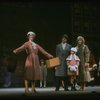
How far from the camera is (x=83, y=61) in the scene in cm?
1128

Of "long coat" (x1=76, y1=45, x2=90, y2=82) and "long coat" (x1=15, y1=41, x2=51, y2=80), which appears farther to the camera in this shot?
"long coat" (x1=76, y1=45, x2=90, y2=82)

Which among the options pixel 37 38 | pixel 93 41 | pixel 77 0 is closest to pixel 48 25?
pixel 37 38

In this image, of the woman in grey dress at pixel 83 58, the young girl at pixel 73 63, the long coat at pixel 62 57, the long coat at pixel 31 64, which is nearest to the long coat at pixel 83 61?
the woman in grey dress at pixel 83 58

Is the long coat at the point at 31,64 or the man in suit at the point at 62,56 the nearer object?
the long coat at the point at 31,64

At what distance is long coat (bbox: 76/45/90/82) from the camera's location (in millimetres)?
11219

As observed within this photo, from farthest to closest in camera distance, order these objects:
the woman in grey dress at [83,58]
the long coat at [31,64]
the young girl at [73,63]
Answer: the woman in grey dress at [83,58], the young girl at [73,63], the long coat at [31,64]

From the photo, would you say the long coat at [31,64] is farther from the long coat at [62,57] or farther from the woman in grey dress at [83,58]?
the woman in grey dress at [83,58]

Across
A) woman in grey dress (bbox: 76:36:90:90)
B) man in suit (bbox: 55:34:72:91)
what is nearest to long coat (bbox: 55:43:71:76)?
man in suit (bbox: 55:34:72:91)

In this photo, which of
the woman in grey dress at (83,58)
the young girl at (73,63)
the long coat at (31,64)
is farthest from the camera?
the woman in grey dress at (83,58)

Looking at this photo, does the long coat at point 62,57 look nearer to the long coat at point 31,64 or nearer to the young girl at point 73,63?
the young girl at point 73,63

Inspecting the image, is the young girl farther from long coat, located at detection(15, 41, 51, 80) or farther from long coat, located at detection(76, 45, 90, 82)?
long coat, located at detection(15, 41, 51, 80)

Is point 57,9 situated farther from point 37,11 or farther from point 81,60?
point 81,60

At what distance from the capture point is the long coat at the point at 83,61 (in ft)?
36.8

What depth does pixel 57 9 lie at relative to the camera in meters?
15.5
